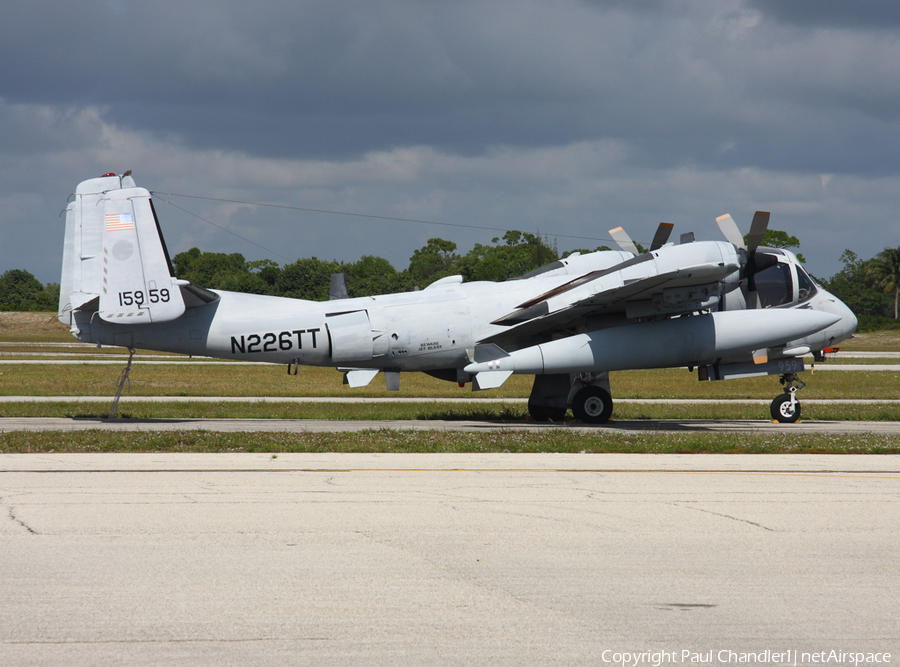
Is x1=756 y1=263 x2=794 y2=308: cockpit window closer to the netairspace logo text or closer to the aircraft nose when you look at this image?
the aircraft nose

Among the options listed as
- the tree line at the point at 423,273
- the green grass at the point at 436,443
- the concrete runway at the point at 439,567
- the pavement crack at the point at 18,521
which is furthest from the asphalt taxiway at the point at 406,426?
the tree line at the point at 423,273

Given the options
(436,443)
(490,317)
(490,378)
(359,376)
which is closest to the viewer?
(436,443)

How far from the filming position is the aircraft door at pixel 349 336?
16781 mm

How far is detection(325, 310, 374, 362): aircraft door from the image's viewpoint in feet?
55.1

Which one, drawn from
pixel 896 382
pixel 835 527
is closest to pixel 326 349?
pixel 835 527

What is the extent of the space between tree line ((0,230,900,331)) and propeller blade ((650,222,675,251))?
156ft

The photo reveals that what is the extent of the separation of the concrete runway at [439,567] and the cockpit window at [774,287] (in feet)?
27.6

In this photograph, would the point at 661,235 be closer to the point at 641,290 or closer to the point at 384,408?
the point at 641,290

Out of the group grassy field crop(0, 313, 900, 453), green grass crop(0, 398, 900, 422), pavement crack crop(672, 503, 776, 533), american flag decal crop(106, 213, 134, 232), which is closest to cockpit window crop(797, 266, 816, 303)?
green grass crop(0, 398, 900, 422)

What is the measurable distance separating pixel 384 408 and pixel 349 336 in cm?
419

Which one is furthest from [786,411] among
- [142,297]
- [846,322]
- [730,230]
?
[142,297]

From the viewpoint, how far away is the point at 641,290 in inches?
624

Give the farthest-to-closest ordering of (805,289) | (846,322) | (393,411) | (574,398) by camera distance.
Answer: (393,411)
(846,322)
(805,289)
(574,398)

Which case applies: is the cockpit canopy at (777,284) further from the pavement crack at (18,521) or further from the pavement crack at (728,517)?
the pavement crack at (18,521)
